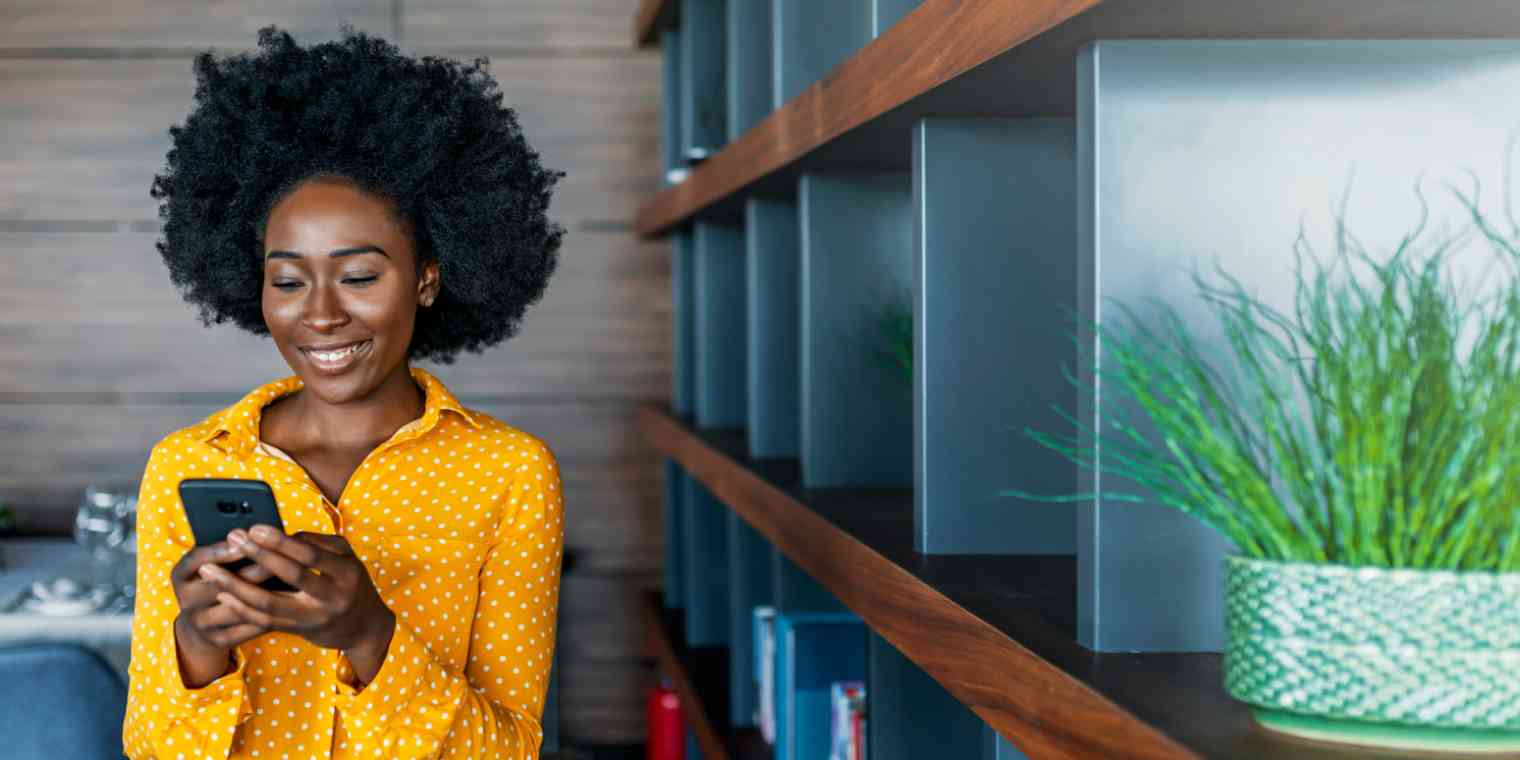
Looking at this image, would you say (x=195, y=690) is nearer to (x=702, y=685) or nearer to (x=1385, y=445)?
(x=1385, y=445)

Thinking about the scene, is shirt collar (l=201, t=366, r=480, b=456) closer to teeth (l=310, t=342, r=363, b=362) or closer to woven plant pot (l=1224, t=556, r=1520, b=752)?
teeth (l=310, t=342, r=363, b=362)

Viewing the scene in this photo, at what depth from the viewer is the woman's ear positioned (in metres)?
1.58

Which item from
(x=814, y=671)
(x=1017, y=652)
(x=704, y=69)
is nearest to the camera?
(x=1017, y=652)

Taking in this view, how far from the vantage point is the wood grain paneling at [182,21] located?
386 cm

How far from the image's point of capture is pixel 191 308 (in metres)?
3.88

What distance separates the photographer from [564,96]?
3982mm

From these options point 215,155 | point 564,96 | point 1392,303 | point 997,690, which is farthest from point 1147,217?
point 564,96

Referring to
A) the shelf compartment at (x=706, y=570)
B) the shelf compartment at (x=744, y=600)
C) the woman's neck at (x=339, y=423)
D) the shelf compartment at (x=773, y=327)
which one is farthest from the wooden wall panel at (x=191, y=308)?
the woman's neck at (x=339, y=423)

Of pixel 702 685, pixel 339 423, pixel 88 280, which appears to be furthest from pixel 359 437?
pixel 88 280

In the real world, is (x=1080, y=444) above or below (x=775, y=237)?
below

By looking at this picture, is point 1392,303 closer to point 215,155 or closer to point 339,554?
point 339,554

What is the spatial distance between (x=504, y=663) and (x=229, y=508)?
0.37m

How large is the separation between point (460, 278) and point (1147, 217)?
32.3 inches

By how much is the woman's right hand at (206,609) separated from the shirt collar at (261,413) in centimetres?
26
